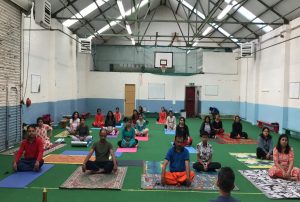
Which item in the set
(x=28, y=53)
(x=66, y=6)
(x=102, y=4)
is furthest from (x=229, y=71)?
(x=28, y=53)

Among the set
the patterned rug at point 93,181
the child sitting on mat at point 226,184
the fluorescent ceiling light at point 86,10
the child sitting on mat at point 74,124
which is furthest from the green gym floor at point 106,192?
the fluorescent ceiling light at point 86,10

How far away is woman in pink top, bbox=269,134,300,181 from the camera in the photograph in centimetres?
613

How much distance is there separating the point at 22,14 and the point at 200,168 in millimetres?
6872

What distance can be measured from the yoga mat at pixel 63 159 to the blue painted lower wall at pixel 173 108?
3.19 meters

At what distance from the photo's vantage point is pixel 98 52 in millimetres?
20922

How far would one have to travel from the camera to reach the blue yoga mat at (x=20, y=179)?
17.9ft

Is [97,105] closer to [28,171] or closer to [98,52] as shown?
[98,52]

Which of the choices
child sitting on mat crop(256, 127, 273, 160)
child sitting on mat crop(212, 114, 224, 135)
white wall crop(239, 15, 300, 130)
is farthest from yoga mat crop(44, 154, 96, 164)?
white wall crop(239, 15, 300, 130)

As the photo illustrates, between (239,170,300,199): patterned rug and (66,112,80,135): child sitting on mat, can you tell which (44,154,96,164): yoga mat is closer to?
(66,112,80,135): child sitting on mat

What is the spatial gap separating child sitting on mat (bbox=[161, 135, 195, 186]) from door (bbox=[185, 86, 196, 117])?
15159 millimetres

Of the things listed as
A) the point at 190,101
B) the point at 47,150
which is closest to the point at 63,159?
the point at 47,150

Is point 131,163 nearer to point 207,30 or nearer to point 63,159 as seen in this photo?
point 63,159

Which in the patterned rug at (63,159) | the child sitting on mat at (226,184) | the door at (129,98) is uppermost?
the door at (129,98)

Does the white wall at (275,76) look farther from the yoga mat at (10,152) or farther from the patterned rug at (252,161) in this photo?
the yoga mat at (10,152)
